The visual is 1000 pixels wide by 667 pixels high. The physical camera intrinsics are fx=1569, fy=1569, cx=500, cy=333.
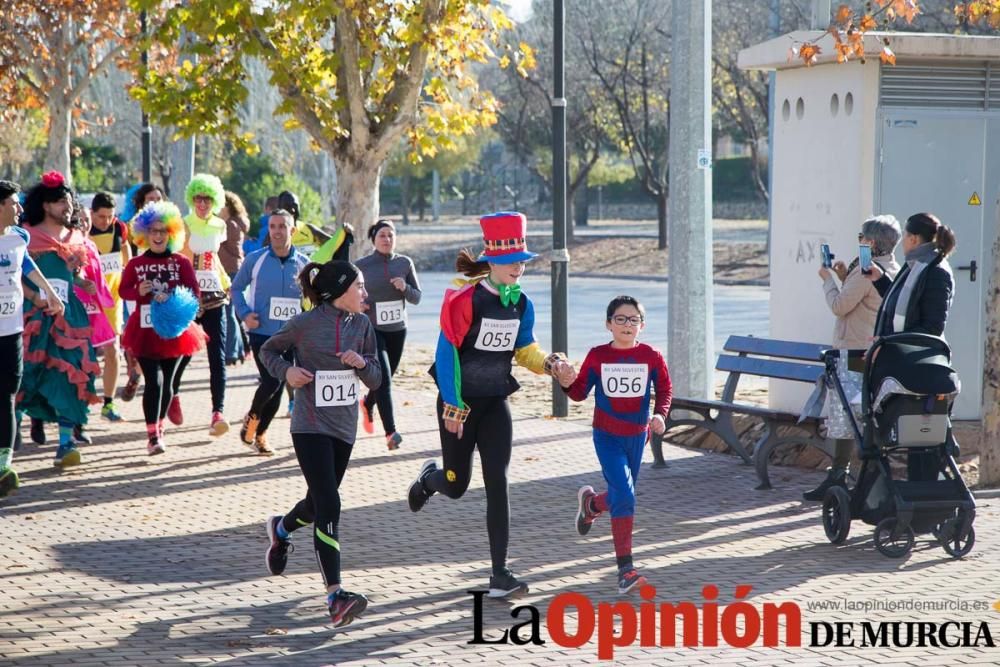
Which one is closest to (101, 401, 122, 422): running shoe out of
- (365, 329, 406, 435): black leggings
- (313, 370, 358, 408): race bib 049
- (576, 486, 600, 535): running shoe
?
(365, 329, 406, 435): black leggings

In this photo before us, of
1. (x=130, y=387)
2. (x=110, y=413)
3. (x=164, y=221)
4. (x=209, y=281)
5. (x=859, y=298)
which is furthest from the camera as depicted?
(x=130, y=387)

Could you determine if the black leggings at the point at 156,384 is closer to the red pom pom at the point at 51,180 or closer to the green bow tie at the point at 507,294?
the red pom pom at the point at 51,180

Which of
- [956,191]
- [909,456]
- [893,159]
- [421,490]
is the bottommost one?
[421,490]

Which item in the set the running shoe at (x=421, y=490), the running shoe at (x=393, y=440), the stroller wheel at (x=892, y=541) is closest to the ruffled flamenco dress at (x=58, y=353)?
the running shoe at (x=393, y=440)

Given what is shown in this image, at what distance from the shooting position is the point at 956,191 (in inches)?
488

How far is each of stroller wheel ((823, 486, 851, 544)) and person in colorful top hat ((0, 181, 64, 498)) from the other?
530 centimetres

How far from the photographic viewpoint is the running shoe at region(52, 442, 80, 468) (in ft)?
38.0

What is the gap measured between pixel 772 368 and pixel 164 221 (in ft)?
15.4

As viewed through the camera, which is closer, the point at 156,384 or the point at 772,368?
the point at 772,368

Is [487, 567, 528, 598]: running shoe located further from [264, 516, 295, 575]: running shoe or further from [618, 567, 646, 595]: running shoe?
[264, 516, 295, 575]: running shoe

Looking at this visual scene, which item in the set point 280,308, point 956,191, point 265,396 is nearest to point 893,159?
point 956,191

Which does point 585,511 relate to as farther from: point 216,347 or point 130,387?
point 130,387

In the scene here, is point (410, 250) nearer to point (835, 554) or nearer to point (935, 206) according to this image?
point (935, 206)

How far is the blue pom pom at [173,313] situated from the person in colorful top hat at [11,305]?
1.25m
